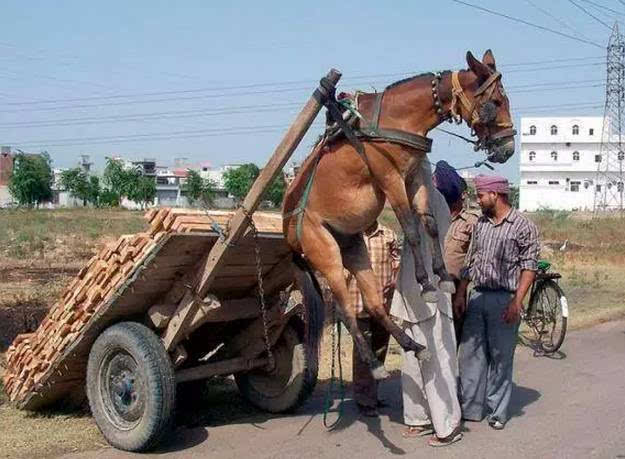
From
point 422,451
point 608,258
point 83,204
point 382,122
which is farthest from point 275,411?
point 83,204

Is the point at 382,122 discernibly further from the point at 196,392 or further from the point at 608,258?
the point at 608,258

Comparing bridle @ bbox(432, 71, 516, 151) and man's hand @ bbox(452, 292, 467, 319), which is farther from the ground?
bridle @ bbox(432, 71, 516, 151)

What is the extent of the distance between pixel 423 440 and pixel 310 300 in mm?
1353

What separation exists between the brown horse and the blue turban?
1.22 m

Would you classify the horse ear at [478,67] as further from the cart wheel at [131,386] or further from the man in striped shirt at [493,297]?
the cart wheel at [131,386]

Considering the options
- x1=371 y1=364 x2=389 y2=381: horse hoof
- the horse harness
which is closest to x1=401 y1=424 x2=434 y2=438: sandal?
x1=371 y1=364 x2=389 y2=381: horse hoof

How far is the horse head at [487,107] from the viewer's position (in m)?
5.20

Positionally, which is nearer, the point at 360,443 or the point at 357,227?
the point at 357,227

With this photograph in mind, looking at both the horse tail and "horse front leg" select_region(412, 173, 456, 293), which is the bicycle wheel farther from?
"horse front leg" select_region(412, 173, 456, 293)

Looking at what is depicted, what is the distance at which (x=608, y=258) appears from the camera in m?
26.1

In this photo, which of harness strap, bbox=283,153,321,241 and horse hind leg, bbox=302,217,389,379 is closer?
horse hind leg, bbox=302,217,389,379

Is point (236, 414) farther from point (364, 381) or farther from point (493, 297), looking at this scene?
point (493, 297)

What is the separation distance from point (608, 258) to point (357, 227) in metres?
22.3

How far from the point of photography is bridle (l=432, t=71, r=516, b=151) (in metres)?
5.19
